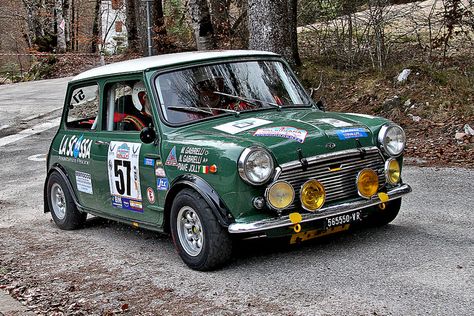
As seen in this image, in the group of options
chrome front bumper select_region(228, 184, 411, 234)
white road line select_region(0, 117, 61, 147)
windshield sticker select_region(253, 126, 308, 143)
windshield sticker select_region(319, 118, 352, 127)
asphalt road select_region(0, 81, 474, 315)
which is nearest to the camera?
asphalt road select_region(0, 81, 474, 315)

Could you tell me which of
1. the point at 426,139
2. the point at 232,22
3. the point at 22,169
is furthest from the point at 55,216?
the point at 232,22

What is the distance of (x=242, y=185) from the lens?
5.66 metres

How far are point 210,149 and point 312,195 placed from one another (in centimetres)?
89

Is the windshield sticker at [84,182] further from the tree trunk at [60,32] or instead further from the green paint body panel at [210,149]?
the tree trunk at [60,32]

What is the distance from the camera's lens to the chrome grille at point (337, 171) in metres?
5.79

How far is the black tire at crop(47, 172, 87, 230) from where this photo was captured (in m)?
8.15

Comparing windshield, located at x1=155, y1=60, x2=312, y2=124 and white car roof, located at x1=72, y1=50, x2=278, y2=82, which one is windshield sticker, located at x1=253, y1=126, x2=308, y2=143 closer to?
windshield, located at x1=155, y1=60, x2=312, y2=124

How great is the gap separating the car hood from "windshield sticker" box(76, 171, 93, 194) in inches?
60.8

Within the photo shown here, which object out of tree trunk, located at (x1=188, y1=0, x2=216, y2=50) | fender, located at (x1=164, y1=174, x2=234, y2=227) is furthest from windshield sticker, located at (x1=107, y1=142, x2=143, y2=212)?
tree trunk, located at (x1=188, y1=0, x2=216, y2=50)

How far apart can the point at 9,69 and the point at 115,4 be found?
602 centimetres

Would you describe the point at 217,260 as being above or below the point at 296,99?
below

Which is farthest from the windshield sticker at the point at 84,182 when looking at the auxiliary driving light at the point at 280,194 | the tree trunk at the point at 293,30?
the tree trunk at the point at 293,30

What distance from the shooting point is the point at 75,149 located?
783 centimetres

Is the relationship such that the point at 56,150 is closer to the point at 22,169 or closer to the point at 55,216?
the point at 55,216
